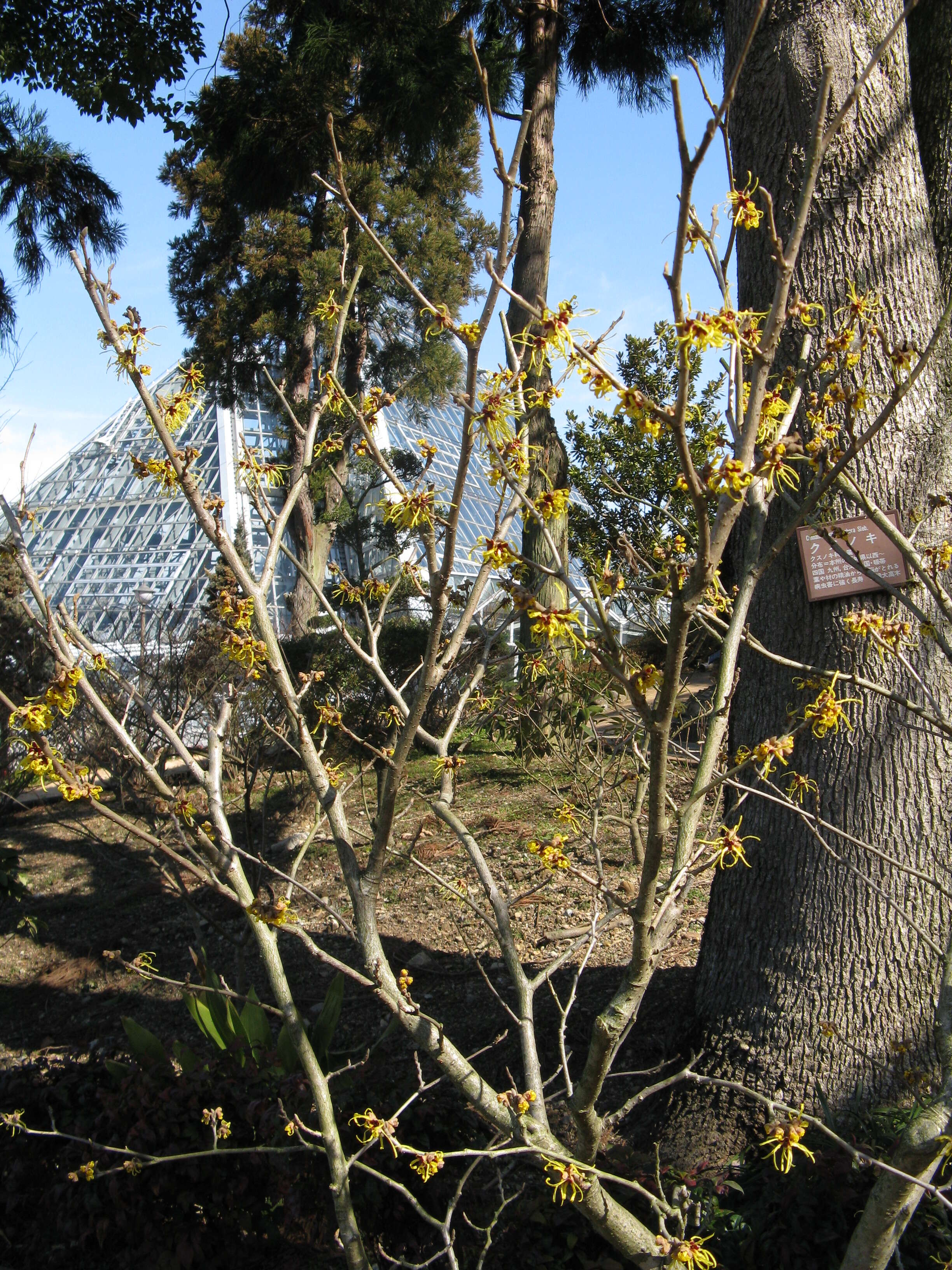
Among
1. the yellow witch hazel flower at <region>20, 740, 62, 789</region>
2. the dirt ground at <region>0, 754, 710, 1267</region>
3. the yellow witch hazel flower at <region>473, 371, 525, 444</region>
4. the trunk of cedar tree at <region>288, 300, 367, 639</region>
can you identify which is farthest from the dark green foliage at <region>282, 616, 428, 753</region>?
the yellow witch hazel flower at <region>473, 371, 525, 444</region>

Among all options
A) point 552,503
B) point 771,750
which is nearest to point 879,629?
point 771,750

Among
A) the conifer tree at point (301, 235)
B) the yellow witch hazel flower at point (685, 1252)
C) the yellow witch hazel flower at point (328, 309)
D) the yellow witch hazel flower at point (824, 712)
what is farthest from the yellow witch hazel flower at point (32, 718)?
the conifer tree at point (301, 235)

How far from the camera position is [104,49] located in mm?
6242

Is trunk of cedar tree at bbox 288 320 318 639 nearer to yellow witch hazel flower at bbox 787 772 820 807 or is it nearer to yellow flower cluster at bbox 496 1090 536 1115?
yellow witch hazel flower at bbox 787 772 820 807

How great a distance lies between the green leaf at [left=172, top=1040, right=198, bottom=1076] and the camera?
307 centimetres

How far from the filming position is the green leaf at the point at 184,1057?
3067 mm

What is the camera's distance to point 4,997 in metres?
5.20

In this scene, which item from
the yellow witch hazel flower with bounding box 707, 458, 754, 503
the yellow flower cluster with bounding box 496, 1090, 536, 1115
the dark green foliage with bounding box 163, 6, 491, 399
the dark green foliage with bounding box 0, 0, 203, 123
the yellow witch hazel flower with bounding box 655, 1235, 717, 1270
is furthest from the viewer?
the dark green foliage with bounding box 163, 6, 491, 399

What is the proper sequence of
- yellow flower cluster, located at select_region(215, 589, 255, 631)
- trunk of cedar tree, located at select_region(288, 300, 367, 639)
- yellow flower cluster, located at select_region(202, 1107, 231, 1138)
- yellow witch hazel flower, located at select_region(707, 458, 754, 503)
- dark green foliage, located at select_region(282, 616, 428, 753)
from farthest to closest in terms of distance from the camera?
1. trunk of cedar tree, located at select_region(288, 300, 367, 639)
2. dark green foliage, located at select_region(282, 616, 428, 753)
3. yellow flower cluster, located at select_region(202, 1107, 231, 1138)
4. yellow flower cluster, located at select_region(215, 589, 255, 631)
5. yellow witch hazel flower, located at select_region(707, 458, 754, 503)

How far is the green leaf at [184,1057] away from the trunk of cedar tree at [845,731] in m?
1.70

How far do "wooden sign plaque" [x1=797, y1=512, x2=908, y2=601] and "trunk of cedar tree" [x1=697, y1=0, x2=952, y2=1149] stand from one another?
5 centimetres

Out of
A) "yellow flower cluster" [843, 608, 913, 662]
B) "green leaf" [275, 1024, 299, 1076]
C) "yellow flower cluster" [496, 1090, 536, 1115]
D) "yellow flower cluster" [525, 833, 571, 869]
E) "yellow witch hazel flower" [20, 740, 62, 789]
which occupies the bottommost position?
"green leaf" [275, 1024, 299, 1076]

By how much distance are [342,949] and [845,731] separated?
10.4 feet

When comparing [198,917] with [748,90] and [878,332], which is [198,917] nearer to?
[878,332]
